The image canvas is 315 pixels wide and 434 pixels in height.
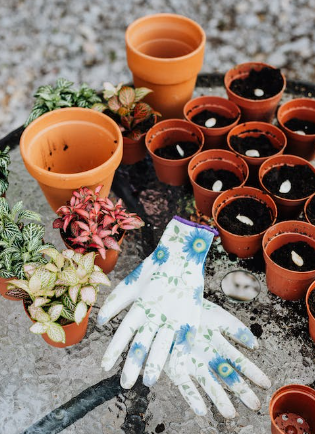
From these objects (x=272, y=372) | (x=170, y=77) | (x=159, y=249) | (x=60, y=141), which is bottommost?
(x=272, y=372)

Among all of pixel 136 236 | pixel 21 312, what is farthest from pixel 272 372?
pixel 21 312

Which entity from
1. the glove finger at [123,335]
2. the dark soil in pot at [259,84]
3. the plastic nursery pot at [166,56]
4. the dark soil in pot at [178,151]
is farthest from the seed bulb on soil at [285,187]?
the glove finger at [123,335]

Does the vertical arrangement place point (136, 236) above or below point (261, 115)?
below

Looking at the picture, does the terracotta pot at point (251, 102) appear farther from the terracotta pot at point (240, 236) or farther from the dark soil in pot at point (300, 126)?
the terracotta pot at point (240, 236)

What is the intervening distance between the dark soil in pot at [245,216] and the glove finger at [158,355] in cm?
51

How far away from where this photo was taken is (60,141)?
1.96m

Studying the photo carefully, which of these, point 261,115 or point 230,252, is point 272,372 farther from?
point 261,115

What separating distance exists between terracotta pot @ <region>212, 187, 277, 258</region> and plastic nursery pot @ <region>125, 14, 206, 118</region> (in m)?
0.64

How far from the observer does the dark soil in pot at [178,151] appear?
2.10 meters

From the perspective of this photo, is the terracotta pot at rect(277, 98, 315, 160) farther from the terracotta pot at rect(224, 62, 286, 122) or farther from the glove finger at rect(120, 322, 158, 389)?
the glove finger at rect(120, 322, 158, 389)

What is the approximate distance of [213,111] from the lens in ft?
7.49

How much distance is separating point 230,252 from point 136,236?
0.42 metres

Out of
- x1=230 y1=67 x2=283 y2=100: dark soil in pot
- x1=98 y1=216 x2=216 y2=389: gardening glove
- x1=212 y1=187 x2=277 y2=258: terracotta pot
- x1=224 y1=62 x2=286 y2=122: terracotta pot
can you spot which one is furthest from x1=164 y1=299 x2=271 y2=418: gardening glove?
x1=230 y1=67 x2=283 y2=100: dark soil in pot

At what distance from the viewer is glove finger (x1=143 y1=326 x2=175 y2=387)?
1.51 meters
